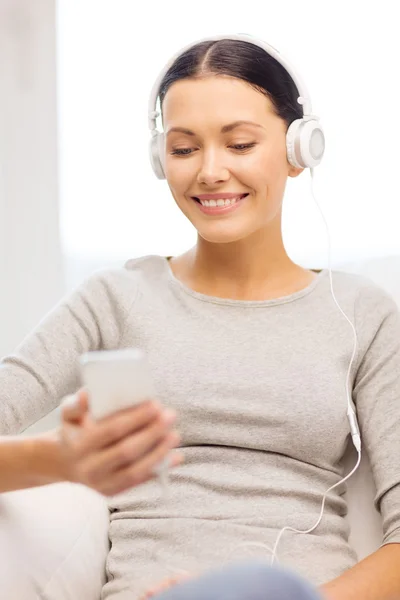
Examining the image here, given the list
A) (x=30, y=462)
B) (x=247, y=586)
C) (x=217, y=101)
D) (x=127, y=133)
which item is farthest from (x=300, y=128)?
(x=247, y=586)

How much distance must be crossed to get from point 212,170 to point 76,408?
52cm

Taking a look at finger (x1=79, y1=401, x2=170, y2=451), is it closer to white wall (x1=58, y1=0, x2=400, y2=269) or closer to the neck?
the neck

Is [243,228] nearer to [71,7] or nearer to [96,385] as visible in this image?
[96,385]

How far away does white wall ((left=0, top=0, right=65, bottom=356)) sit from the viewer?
167cm

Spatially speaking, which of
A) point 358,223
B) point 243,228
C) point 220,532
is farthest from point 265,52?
point 220,532

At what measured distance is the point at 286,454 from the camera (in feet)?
4.07

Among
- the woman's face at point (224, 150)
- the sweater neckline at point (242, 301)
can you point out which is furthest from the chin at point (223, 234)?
the sweater neckline at point (242, 301)

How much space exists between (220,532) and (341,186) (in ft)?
2.27

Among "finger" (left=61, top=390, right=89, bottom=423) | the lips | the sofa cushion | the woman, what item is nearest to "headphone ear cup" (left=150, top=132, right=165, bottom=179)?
the woman

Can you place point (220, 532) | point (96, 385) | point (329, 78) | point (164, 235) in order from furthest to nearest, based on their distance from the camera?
point (164, 235) → point (329, 78) → point (220, 532) → point (96, 385)

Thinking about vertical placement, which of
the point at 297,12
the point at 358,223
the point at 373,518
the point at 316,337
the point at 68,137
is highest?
the point at 297,12

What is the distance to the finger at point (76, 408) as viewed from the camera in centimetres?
79

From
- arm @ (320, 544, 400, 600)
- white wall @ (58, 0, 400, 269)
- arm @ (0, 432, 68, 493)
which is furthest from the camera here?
white wall @ (58, 0, 400, 269)

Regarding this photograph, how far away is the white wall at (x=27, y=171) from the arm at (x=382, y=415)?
641 millimetres
